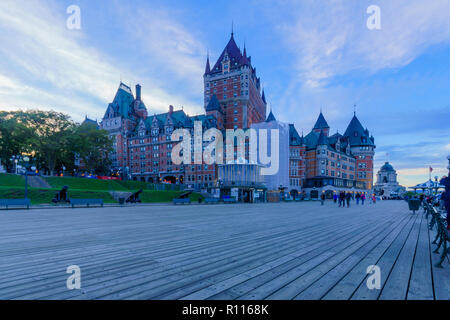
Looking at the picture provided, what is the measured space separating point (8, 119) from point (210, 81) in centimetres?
5642

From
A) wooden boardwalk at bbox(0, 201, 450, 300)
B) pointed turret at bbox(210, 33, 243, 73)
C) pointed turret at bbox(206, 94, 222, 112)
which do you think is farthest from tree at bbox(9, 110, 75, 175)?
pointed turret at bbox(210, 33, 243, 73)

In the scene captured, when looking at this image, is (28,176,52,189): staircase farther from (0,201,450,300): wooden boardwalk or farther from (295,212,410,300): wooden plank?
(295,212,410,300): wooden plank

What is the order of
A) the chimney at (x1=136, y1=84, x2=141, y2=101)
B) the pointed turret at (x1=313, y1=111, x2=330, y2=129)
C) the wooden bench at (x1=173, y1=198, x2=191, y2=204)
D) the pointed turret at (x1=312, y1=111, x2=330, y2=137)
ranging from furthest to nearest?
the chimney at (x1=136, y1=84, x2=141, y2=101) < the pointed turret at (x1=313, y1=111, x2=330, y2=129) < the pointed turret at (x1=312, y1=111, x2=330, y2=137) < the wooden bench at (x1=173, y1=198, x2=191, y2=204)

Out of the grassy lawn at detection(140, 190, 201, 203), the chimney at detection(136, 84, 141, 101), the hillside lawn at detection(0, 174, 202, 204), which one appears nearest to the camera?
the hillside lawn at detection(0, 174, 202, 204)

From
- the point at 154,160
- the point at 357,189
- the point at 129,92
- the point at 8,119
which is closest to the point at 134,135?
the point at 154,160

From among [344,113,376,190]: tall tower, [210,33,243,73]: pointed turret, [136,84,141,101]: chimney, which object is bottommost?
[344,113,376,190]: tall tower

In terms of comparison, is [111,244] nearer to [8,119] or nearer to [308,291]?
[308,291]

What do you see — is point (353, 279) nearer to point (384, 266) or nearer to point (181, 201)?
point (384, 266)

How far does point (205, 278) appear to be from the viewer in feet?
12.1

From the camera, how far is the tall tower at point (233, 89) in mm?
76562

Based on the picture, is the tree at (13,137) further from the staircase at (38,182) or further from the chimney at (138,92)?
the chimney at (138,92)

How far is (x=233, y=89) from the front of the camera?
257 ft

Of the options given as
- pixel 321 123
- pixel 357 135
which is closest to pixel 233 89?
pixel 321 123

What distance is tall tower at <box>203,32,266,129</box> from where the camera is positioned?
76.6 meters
